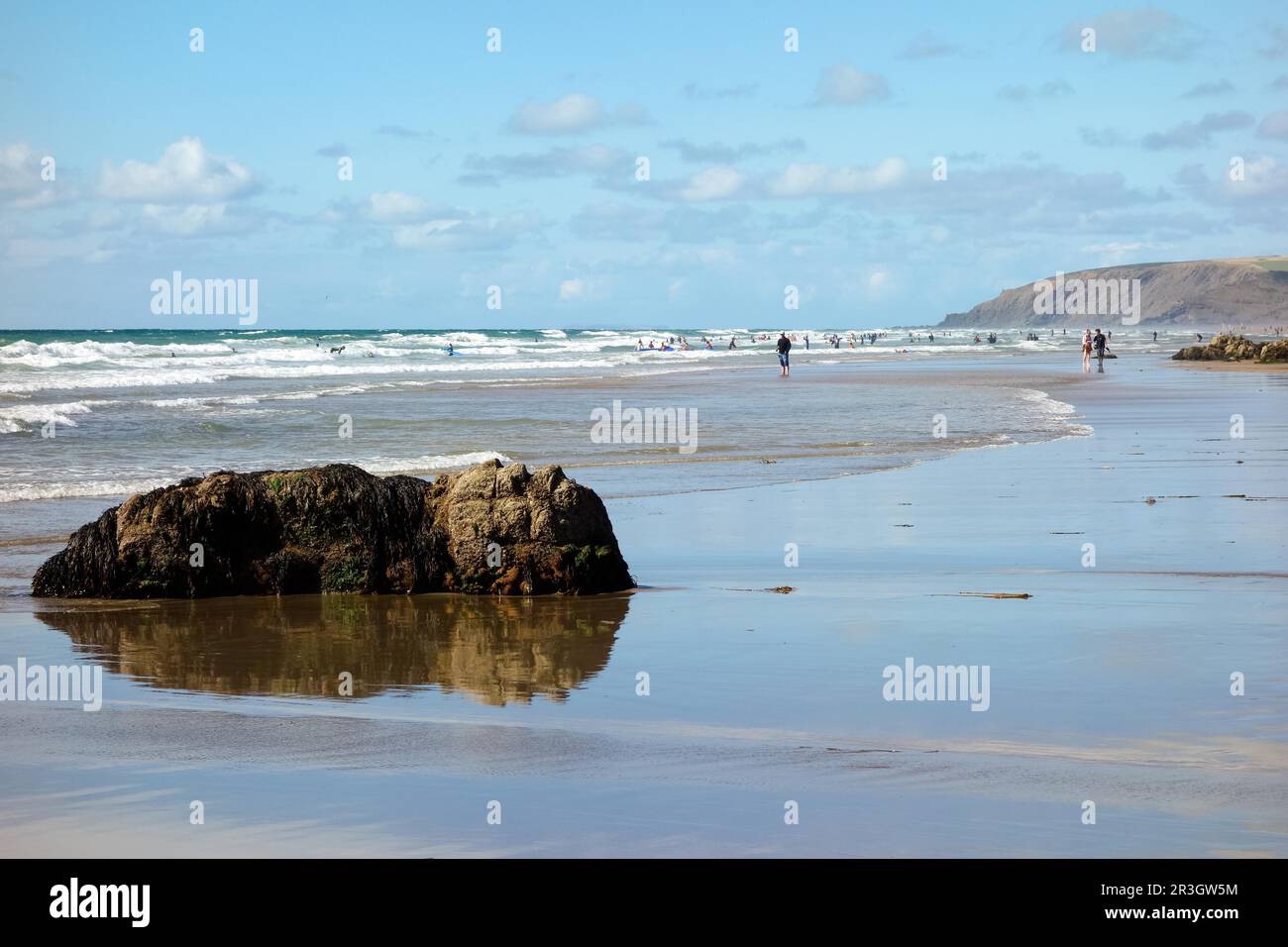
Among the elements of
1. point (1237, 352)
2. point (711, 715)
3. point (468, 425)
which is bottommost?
point (711, 715)

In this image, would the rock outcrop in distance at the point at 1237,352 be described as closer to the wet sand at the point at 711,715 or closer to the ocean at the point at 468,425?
the ocean at the point at 468,425

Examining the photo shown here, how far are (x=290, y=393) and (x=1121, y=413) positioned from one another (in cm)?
2372

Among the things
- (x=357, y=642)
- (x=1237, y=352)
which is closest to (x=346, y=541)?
(x=357, y=642)

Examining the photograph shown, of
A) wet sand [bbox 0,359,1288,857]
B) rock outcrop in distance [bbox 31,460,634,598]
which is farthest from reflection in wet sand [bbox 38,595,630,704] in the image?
rock outcrop in distance [bbox 31,460,634,598]

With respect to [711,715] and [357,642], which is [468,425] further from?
[711,715]

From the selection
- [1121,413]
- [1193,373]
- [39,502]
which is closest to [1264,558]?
[39,502]

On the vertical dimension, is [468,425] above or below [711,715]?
above

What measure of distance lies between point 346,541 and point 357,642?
6.24 feet

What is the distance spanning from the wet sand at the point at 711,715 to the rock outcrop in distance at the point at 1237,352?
4360 centimetres

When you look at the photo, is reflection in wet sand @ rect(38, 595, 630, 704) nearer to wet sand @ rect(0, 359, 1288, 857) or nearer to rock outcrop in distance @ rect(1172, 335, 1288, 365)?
wet sand @ rect(0, 359, 1288, 857)

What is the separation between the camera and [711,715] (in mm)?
6137

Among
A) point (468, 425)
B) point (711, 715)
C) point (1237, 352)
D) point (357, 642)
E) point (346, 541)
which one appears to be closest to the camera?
point (711, 715)

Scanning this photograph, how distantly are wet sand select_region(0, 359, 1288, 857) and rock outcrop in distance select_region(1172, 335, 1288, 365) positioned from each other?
4360 centimetres

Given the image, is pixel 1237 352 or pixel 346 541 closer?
pixel 346 541
